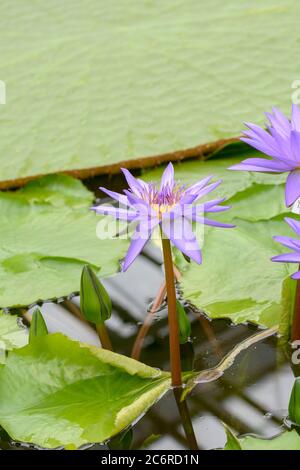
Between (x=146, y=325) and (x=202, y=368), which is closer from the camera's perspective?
(x=202, y=368)

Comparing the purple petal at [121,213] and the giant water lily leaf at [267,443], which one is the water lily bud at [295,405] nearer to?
the giant water lily leaf at [267,443]

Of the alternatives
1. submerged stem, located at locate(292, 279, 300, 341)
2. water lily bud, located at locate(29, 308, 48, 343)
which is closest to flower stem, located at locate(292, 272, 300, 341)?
submerged stem, located at locate(292, 279, 300, 341)

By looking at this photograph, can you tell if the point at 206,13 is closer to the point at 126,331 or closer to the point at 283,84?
the point at 283,84

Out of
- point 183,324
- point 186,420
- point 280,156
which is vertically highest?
point 280,156

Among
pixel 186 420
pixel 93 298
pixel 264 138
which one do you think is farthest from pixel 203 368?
pixel 264 138

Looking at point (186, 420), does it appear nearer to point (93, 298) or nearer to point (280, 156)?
point (93, 298)

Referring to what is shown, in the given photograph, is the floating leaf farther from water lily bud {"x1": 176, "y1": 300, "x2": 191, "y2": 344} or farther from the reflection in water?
water lily bud {"x1": 176, "y1": 300, "x2": 191, "y2": 344}
